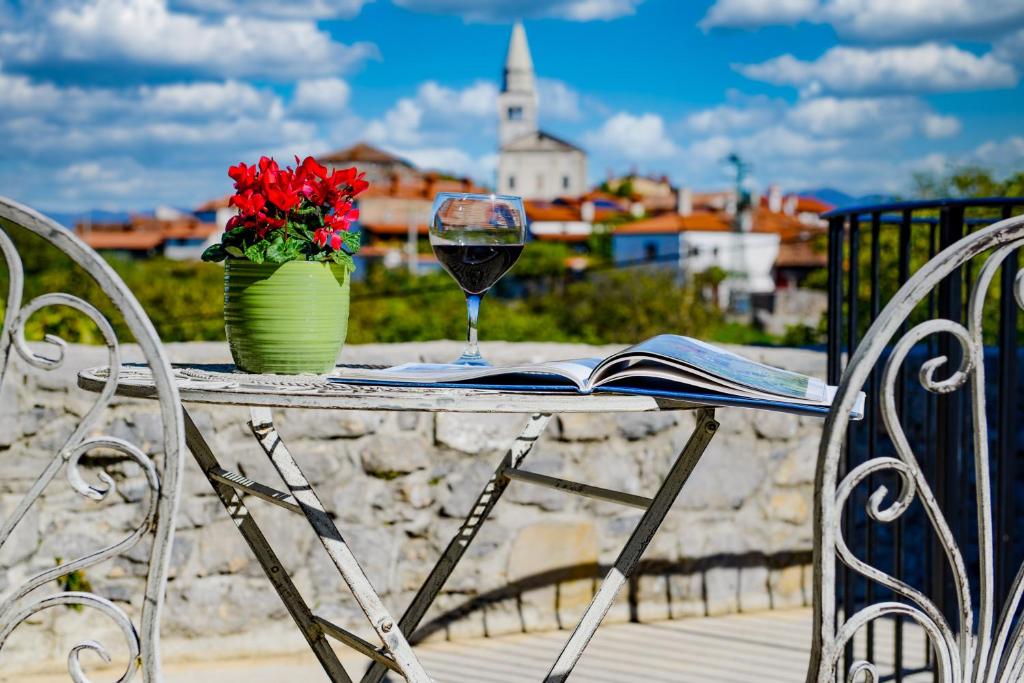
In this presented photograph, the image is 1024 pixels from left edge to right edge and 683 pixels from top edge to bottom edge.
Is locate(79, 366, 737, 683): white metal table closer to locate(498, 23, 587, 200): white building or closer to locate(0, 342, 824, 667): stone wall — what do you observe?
locate(0, 342, 824, 667): stone wall

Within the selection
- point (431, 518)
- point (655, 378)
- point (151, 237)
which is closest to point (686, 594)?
point (431, 518)

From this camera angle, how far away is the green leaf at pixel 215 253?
1.52 metres

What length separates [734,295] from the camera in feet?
135

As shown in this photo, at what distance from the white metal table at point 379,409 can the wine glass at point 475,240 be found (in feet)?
0.63

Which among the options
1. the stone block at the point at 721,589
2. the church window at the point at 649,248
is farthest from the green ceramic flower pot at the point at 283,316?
the church window at the point at 649,248

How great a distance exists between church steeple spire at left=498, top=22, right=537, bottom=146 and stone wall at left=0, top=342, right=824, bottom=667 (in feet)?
359

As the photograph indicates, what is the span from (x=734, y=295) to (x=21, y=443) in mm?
39679

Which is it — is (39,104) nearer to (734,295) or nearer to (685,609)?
(734,295)

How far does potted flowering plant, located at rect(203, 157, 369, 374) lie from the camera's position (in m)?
1.48

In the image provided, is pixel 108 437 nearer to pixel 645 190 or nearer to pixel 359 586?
pixel 359 586

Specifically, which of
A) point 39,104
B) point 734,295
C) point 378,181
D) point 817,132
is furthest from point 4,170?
point 817,132

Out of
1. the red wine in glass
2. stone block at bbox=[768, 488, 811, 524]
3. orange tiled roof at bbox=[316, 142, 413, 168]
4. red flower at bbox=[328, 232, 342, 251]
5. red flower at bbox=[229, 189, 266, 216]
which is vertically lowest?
stone block at bbox=[768, 488, 811, 524]

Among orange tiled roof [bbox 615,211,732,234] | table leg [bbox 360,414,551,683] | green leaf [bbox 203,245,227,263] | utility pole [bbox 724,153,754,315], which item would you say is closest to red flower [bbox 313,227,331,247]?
green leaf [bbox 203,245,227,263]

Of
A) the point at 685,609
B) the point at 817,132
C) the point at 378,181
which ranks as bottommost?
the point at 685,609
